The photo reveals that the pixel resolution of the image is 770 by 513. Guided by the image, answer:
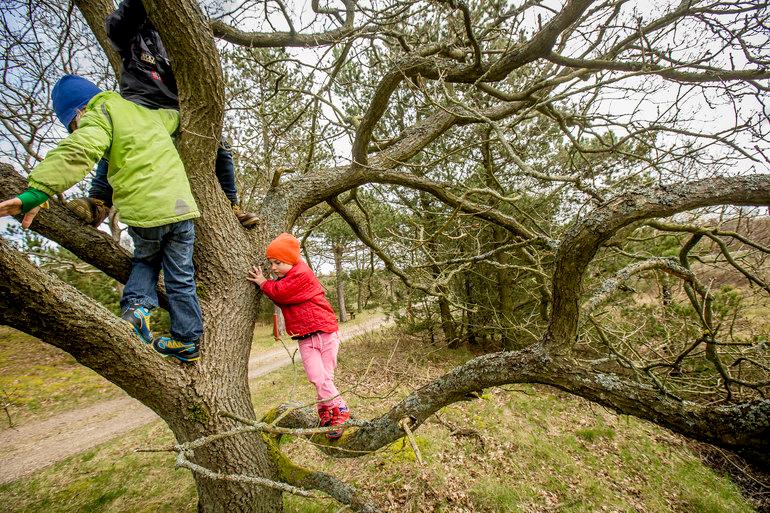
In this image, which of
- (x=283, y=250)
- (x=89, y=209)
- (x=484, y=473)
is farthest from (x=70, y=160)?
(x=484, y=473)

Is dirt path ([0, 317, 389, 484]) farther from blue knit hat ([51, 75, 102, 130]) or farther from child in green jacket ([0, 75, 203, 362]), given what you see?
blue knit hat ([51, 75, 102, 130])

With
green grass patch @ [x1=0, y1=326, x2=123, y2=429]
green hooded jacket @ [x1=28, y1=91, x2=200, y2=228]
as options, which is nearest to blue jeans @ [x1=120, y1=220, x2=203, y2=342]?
green hooded jacket @ [x1=28, y1=91, x2=200, y2=228]

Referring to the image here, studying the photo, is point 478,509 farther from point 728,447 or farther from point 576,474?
point 728,447

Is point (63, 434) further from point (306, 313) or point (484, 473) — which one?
point (484, 473)

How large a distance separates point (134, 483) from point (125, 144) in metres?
4.38

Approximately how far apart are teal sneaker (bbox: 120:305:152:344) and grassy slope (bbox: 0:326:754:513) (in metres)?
1.62

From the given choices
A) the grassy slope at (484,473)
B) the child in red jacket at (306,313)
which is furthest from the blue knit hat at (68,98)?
the grassy slope at (484,473)

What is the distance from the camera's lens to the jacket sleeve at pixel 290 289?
234 cm

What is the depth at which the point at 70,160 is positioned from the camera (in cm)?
142

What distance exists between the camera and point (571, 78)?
3107 mm

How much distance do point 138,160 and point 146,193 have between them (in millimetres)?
172

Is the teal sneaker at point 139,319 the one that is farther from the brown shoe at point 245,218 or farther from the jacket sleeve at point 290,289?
the brown shoe at point 245,218

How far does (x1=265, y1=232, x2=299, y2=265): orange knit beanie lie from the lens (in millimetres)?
2402

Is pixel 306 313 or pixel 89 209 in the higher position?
pixel 89 209
